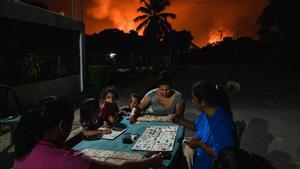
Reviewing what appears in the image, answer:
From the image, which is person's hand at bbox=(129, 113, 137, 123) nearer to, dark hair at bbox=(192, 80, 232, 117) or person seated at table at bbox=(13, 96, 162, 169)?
dark hair at bbox=(192, 80, 232, 117)

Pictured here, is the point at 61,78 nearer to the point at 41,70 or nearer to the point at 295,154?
the point at 41,70

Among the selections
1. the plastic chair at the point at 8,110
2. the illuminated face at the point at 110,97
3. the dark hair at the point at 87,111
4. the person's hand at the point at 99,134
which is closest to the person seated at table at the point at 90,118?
the dark hair at the point at 87,111

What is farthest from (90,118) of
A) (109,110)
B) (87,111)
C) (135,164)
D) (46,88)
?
(46,88)

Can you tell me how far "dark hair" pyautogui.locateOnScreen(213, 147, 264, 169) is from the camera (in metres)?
2.39

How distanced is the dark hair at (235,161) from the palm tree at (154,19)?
4443 centimetres

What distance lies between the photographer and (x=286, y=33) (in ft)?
159

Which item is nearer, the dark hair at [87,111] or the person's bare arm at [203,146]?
the person's bare arm at [203,146]

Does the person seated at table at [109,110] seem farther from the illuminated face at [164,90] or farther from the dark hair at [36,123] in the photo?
the dark hair at [36,123]

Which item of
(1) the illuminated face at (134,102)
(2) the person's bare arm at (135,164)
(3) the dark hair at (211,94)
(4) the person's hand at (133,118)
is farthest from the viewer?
(1) the illuminated face at (134,102)

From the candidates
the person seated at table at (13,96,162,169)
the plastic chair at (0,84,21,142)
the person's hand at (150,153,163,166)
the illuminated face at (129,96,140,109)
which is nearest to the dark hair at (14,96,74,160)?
the person seated at table at (13,96,162,169)

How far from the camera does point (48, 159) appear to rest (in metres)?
2.00

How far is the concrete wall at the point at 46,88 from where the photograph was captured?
9516mm

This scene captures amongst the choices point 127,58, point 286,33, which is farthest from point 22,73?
point 286,33

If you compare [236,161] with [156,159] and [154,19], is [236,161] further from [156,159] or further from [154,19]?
[154,19]
